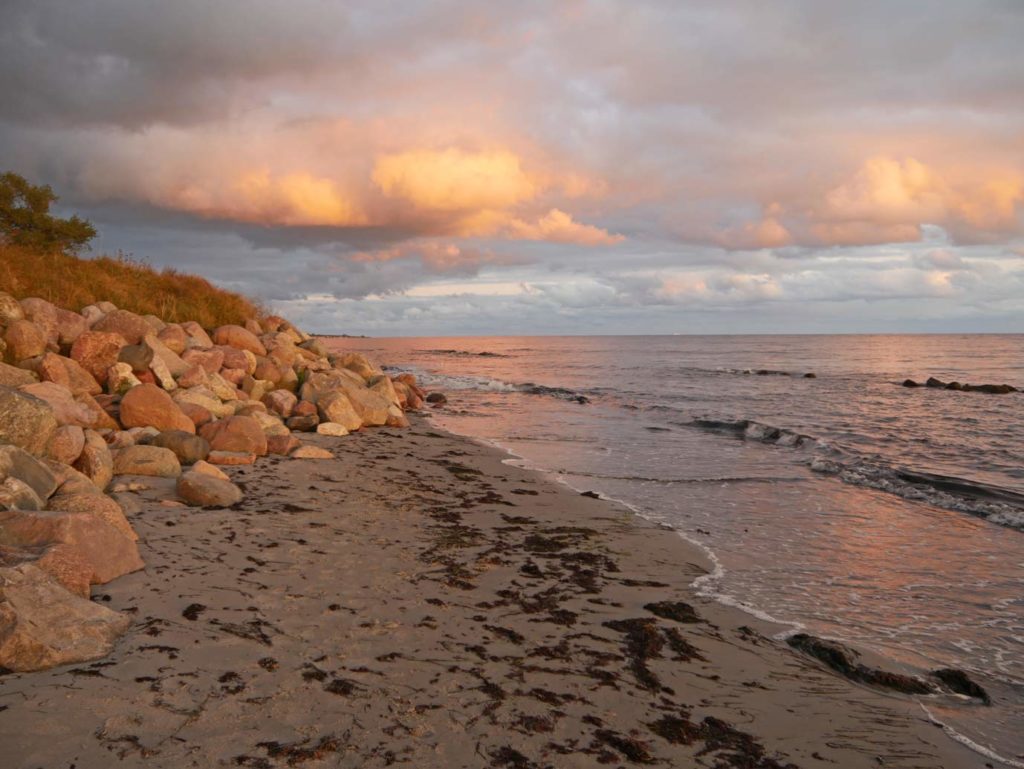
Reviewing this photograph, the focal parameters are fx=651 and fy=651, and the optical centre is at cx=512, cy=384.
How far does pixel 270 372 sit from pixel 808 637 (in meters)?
14.5

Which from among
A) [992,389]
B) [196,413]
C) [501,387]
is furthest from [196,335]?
[992,389]

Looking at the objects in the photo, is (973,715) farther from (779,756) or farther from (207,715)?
(207,715)

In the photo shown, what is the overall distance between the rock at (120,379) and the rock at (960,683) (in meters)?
12.6

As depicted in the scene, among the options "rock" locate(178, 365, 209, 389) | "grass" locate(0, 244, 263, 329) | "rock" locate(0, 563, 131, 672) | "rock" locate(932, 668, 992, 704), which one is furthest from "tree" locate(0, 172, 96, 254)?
"rock" locate(932, 668, 992, 704)

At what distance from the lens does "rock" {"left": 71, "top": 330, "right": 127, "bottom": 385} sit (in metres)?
12.6

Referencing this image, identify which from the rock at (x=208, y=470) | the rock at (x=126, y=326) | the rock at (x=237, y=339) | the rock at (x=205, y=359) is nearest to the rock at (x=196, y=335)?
the rock at (x=237, y=339)

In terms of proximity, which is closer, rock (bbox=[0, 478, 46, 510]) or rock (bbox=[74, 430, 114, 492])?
rock (bbox=[0, 478, 46, 510])

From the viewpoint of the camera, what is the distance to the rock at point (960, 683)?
4902mm

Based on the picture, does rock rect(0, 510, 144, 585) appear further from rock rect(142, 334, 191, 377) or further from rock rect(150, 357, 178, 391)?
rock rect(142, 334, 191, 377)

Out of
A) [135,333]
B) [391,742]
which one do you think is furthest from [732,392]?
[391,742]

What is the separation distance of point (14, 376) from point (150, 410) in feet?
6.18

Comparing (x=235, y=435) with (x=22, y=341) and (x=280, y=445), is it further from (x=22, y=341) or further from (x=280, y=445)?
(x=22, y=341)

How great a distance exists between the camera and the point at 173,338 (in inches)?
587

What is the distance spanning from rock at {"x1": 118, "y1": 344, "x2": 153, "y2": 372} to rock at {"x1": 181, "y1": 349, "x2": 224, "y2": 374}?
157 cm
